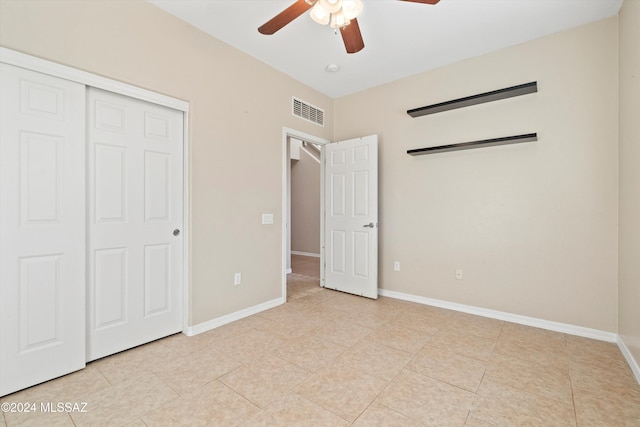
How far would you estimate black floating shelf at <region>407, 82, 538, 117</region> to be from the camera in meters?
2.68

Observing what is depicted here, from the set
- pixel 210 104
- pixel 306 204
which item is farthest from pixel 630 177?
pixel 306 204

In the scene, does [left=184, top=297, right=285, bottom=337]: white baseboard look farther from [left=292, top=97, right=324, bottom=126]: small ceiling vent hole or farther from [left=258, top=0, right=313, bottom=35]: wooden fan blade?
[left=258, top=0, right=313, bottom=35]: wooden fan blade

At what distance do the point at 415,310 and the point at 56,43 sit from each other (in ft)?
12.7

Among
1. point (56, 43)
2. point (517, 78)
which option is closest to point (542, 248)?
point (517, 78)

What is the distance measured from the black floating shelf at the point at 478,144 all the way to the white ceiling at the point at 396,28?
957 millimetres

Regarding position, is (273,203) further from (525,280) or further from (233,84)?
(525,280)

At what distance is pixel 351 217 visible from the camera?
386 centimetres

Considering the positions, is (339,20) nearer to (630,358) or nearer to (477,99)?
(477,99)

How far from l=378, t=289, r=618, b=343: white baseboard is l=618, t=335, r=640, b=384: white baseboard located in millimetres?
133

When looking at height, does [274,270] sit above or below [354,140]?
below

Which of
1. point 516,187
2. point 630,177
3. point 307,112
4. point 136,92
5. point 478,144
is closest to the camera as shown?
point 630,177

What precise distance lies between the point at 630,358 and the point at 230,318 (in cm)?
329

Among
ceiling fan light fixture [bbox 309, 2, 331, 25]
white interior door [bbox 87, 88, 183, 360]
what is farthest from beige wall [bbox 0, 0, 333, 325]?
ceiling fan light fixture [bbox 309, 2, 331, 25]

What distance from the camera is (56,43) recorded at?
189 cm
